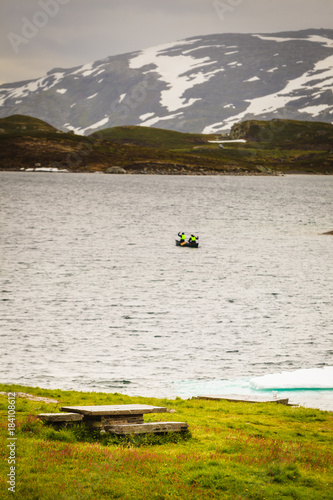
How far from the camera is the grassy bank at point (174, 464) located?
12.5 meters

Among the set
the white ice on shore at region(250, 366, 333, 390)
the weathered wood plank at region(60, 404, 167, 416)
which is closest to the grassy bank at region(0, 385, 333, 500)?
the weathered wood plank at region(60, 404, 167, 416)

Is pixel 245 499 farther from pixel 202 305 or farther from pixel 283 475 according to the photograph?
pixel 202 305

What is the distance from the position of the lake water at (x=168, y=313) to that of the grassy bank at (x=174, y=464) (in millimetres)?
10181

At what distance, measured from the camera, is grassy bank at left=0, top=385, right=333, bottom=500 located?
1245 centimetres

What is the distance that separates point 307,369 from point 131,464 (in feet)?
65.3

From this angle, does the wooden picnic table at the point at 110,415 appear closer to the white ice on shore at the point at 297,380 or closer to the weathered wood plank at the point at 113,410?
the weathered wood plank at the point at 113,410

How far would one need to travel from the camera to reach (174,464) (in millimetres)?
13992

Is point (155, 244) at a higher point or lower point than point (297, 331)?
higher

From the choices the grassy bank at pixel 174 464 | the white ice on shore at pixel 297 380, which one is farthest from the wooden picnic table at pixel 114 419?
the white ice on shore at pixel 297 380

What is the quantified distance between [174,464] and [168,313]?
108 feet

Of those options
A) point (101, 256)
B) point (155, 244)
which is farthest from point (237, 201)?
point (101, 256)

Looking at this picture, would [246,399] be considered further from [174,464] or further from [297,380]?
[174,464]

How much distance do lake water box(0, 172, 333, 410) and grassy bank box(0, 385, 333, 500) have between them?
10.2 meters

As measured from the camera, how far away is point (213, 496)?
1260 cm
